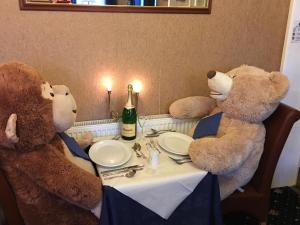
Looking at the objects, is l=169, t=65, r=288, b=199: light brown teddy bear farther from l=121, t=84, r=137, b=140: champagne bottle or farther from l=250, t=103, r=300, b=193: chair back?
l=121, t=84, r=137, b=140: champagne bottle

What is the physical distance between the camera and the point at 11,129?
3.25 ft

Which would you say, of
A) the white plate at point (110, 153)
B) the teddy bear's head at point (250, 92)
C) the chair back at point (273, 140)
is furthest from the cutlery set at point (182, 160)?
the chair back at point (273, 140)

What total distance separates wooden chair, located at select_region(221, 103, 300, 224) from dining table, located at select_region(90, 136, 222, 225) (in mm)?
200

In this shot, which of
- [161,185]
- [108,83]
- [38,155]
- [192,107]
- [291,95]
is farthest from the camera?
[291,95]

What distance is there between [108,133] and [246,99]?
2.57ft

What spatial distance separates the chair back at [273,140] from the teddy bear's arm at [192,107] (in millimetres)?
351

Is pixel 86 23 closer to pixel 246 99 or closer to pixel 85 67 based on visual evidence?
pixel 85 67

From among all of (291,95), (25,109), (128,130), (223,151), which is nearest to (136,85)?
(128,130)

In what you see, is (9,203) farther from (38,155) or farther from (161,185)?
(161,185)

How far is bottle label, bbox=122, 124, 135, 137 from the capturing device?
1.55 m

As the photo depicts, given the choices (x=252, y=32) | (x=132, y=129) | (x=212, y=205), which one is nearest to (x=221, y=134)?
(x=212, y=205)

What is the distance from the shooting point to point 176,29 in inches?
64.6

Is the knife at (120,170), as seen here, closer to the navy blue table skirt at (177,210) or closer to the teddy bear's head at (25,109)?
the navy blue table skirt at (177,210)

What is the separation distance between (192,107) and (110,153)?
1.92 ft
